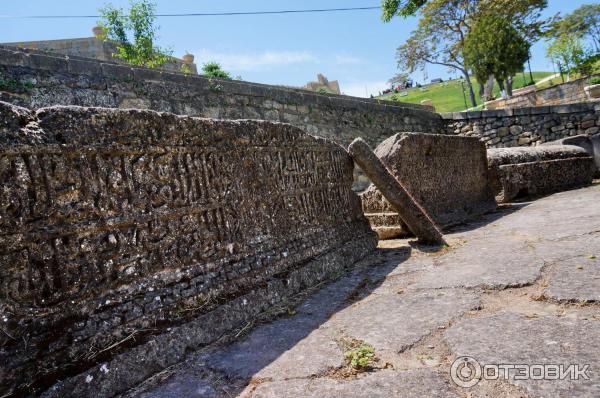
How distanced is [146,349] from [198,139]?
3.19ft

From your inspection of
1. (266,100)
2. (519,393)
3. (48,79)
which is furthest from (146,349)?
(266,100)

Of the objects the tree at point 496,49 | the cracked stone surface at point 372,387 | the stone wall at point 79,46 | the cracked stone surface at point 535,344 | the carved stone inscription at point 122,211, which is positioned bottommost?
the cracked stone surface at point 535,344

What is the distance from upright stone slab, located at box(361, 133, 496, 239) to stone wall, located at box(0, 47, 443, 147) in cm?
357

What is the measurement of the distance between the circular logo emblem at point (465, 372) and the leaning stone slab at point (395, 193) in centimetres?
199

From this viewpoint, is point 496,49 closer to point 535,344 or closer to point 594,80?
point 594,80

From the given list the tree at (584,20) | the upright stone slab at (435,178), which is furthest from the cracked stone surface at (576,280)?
the tree at (584,20)

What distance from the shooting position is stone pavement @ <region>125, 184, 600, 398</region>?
114 centimetres

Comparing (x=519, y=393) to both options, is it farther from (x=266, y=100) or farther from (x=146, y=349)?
(x=266, y=100)

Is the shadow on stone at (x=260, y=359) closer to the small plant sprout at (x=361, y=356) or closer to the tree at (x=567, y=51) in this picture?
the small plant sprout at (x=361, y=356)

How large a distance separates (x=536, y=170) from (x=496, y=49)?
55.8 feet

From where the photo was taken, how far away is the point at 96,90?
5203 mm

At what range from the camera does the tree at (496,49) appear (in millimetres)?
19578

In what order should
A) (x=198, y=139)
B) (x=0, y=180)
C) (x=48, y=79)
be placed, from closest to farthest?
(x=0, y=180)
(x=198, y=139)
(x=48, y=79)

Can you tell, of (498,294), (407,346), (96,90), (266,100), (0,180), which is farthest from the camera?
(266,100)
